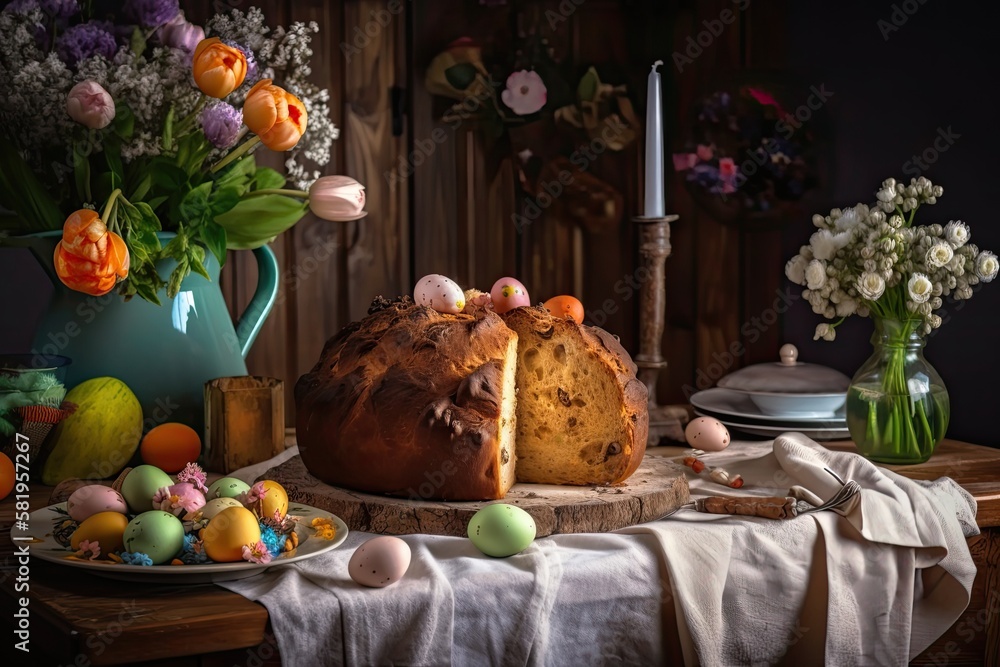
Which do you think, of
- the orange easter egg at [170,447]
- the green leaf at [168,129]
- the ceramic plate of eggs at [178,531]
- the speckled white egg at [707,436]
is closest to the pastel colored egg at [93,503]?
the ceramic plate of eggs at [178,531]

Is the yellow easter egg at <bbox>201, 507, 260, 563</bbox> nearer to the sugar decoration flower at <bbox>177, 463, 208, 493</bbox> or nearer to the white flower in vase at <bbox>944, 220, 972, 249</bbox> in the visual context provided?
the sugar decoration flower at <bbox>177, 463, 208, 493</bbox>

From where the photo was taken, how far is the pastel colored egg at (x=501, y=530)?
122 cm

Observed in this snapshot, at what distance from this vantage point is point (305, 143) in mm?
1821

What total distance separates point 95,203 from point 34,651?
76 centimetres

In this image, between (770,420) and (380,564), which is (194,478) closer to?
(380,564)

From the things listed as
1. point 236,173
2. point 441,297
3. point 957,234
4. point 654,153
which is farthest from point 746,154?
point 236,173

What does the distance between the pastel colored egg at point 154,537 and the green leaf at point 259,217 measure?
693mm

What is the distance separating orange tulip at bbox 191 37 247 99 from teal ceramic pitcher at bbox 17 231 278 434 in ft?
0.87

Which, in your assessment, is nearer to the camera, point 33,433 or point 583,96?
point 33,433

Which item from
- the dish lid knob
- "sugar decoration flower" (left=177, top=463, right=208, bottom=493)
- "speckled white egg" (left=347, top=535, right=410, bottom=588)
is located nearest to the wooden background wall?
the dish lid knob

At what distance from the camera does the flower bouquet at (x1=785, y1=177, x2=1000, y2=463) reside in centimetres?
167

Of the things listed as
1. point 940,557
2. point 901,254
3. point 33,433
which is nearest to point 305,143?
point 33,433

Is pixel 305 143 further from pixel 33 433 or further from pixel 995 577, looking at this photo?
pixel 995 577

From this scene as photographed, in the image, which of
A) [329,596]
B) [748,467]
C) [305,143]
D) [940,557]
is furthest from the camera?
[305,143]
